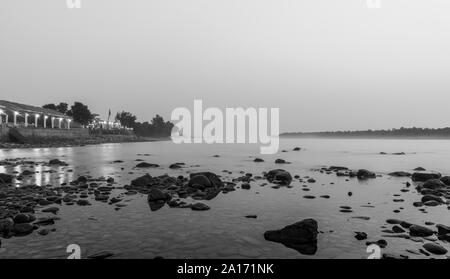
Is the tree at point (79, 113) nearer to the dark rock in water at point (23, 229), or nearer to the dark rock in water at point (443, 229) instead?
the dark rock in water at point (23, 229)

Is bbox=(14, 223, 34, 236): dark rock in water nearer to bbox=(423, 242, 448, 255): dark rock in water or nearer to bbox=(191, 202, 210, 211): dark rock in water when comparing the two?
bbox=(191, 202, 210, 211): dark rock in water

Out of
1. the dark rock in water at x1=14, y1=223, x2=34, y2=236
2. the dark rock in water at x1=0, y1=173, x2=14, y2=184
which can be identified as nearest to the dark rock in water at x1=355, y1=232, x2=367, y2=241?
the dark rock in water at x1=14, y1=223, x2=34, y2=236

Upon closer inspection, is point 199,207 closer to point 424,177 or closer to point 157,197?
point 157,197

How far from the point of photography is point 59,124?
361 ft

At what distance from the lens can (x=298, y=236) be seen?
11648mm

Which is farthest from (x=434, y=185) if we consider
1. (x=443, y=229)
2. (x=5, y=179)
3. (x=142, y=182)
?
(x=5, y=179)

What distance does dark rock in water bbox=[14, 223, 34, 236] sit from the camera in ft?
38.0

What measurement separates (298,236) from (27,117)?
107731 millimetres

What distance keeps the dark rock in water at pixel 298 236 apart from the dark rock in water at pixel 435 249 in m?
3.82

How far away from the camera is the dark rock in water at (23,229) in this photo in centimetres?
1159

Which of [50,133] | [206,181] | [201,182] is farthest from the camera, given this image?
[50,133]

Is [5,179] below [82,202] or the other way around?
the other way around

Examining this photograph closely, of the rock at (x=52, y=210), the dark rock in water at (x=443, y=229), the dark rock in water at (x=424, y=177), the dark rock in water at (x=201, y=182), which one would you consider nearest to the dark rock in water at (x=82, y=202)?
the rock at (x=52, y=210)

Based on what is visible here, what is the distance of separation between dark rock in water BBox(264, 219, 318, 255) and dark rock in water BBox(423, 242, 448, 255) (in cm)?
382
